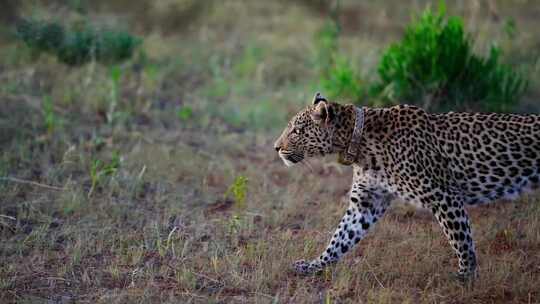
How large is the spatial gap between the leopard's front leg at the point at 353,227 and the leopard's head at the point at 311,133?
47cm

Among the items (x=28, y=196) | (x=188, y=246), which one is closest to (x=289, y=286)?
(x=188, y=246)

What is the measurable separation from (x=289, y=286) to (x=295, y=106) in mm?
5697

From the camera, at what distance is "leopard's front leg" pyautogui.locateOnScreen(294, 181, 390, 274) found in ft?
20.8

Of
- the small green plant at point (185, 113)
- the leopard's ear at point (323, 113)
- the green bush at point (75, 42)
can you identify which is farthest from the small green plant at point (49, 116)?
the leopard's ear at point (323, 113)

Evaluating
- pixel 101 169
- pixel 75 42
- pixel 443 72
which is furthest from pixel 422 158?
pixel 75 42

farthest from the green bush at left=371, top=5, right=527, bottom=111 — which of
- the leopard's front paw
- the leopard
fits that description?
the leopard's front paw

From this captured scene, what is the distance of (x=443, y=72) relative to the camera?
9.47m

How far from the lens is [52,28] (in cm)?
1112

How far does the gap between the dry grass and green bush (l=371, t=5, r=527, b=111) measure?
1516 millimetres

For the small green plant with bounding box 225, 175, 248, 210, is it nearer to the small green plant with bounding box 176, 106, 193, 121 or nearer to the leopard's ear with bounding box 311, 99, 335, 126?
the leopard's ear with bounding box 311, 99, 335, 126

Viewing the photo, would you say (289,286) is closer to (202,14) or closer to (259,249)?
(259,249)

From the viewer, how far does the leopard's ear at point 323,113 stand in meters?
6.30

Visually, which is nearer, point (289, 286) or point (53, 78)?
point (289, 286)

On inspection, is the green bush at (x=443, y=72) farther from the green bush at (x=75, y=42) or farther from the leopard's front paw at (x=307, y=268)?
the green bush at (x=75, y=42)
